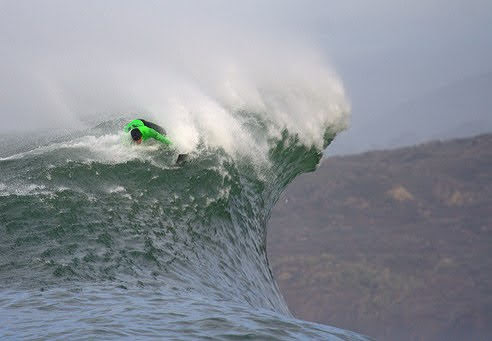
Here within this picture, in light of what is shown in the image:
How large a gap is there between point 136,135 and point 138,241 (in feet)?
9.06

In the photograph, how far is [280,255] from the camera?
58969 millimetres

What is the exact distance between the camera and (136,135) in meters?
12.4

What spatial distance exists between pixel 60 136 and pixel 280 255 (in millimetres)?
44721

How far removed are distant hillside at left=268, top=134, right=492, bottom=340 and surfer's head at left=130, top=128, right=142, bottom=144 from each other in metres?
36.9

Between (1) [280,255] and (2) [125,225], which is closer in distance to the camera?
(2) [125,225]

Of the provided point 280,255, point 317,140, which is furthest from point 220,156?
point 280,255

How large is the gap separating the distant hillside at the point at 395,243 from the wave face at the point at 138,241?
118 feet

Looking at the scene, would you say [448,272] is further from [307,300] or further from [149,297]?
[149,297]

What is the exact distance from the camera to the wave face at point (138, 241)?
6.97 m

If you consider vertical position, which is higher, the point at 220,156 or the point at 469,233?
the point at 220,156

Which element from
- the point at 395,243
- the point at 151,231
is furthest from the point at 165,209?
the point at 395,243

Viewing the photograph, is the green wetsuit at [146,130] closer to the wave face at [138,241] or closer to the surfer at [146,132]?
the surfer at [146,132]

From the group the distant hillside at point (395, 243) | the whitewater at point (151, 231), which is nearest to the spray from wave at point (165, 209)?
the whitewater at point (151, 231)

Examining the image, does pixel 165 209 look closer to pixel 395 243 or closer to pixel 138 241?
pixel 138 241
